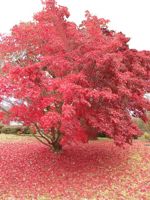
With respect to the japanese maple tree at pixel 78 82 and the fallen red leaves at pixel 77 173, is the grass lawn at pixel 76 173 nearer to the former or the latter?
the fallen red leaves at pixel 77 173

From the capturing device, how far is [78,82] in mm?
14062

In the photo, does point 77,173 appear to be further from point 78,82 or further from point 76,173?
point 78,82

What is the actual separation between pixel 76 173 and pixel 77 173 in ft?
0.13

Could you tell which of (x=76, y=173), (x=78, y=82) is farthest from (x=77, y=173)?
(x=78, y=82)

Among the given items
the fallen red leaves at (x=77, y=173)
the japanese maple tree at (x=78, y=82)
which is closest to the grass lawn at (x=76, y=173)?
the fallen red leaves at (x=77, y=173)

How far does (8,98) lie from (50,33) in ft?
9.87

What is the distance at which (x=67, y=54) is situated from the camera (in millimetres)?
14789

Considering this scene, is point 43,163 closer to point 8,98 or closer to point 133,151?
point 8,98

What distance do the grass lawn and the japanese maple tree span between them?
1470 mm

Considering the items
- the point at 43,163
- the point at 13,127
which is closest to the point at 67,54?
the point at 43,163

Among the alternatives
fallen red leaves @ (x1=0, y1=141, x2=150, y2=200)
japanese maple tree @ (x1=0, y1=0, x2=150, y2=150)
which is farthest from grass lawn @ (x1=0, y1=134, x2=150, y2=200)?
japanese maple tree @ (x1=0, y1=0, x2=150, y2=150)

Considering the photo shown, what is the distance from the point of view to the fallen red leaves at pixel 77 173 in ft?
45.1

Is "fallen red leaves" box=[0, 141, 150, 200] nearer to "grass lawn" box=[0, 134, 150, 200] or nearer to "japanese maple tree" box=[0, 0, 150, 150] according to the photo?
"grass lawn" box=[0, 134, 150, 200]

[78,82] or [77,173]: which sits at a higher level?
[78,82]
